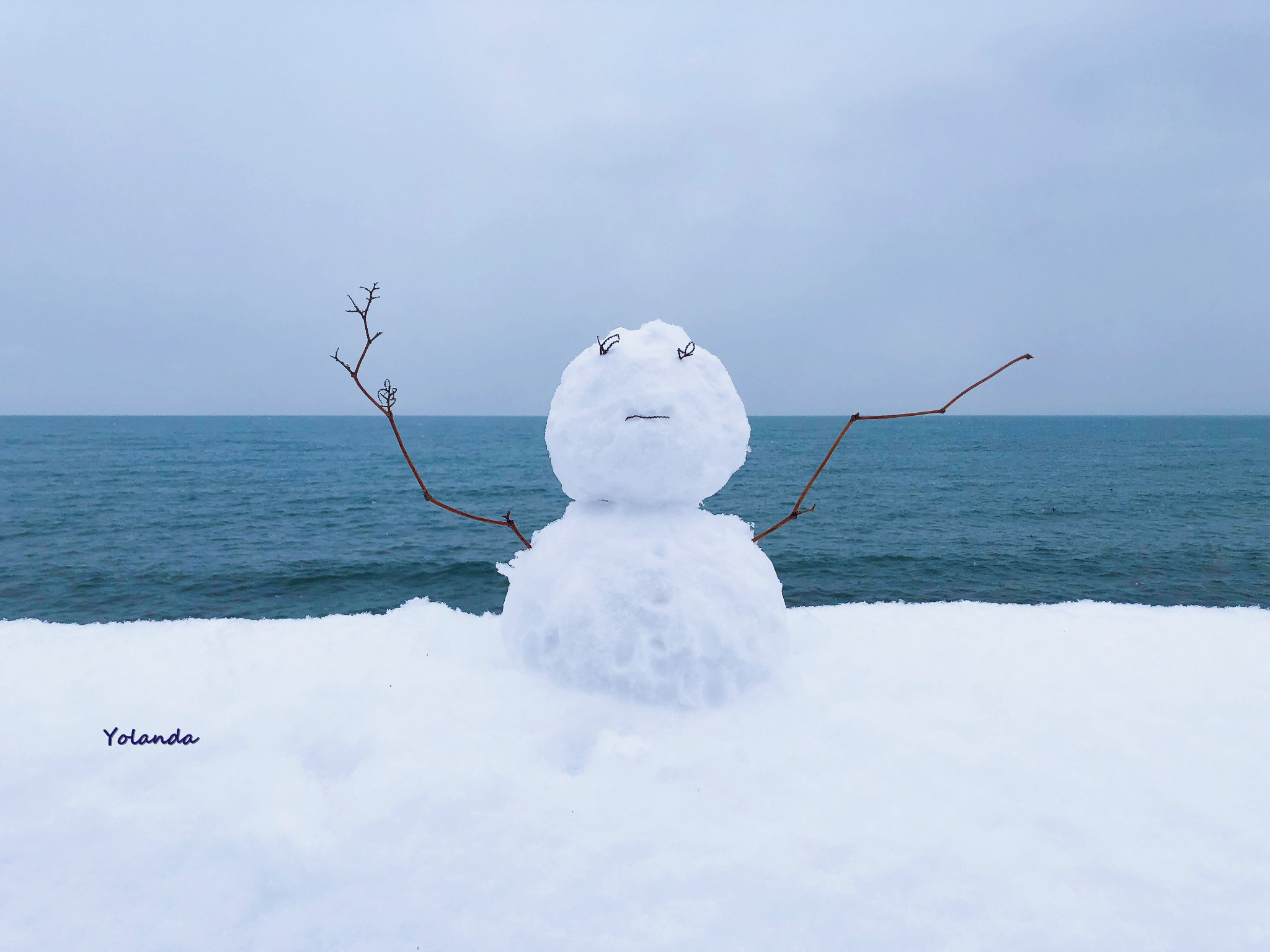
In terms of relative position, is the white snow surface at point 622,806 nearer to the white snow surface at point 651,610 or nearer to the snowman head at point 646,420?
the white snow surface at point 651,610

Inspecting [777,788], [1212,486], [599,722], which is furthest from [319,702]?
[1212,486]

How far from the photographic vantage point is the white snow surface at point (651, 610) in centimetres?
400

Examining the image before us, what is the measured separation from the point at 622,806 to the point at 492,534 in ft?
55.7

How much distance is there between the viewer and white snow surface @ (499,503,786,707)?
157 inches

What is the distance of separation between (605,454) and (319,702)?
2710 mm

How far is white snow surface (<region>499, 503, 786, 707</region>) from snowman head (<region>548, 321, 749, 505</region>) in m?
0.35

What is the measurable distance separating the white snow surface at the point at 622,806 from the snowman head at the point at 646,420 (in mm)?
1562

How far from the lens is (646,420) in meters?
3.96

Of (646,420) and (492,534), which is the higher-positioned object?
(646,420)
